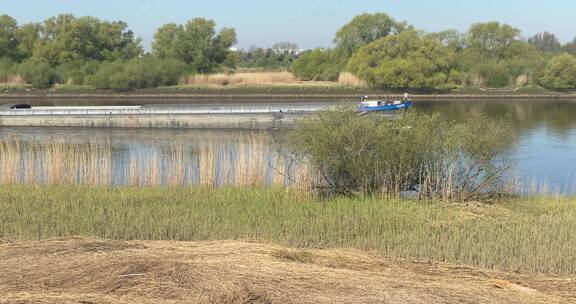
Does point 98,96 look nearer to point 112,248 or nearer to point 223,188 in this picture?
point 223,188

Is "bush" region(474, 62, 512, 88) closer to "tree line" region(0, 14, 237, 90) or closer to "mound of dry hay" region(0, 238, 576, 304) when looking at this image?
"tree line" region(0, 14, 237, 90)

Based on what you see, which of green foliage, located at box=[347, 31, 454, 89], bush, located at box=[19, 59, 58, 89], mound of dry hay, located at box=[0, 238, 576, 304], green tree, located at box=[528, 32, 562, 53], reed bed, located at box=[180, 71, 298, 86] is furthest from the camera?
green tree, located at box=[528, 32, 562, 53]

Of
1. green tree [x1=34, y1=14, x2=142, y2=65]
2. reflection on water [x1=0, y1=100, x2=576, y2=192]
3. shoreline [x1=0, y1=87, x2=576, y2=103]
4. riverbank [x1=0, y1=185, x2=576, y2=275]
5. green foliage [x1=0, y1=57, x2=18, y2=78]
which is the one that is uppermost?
green tree [x1=34, y1=14, x2=142, y2=65]

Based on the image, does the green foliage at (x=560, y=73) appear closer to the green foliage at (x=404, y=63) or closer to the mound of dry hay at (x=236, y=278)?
the green foliage at (x=404, y=63)

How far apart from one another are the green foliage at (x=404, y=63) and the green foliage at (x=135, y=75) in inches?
889

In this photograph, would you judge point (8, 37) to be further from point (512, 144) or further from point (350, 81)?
point (512, 144)

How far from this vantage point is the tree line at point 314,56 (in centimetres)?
7800

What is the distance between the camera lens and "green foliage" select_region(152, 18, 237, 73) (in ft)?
290

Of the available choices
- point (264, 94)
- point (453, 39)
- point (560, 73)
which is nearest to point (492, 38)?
point (453, 39)

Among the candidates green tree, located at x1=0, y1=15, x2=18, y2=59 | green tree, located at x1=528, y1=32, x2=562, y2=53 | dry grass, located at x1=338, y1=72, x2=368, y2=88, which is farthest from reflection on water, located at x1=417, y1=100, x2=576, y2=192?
green tree, located at x1=528, y1=32, x2=562, y2=53

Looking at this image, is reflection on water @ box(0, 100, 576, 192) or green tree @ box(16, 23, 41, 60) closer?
reflection on water @ box(0, 100, 576, 192)

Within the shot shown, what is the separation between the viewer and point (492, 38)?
91.9 m

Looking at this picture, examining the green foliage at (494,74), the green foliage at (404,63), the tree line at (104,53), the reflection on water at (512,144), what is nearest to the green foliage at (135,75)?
the tree line at (104,53)

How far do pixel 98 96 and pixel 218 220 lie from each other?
68333 millimetres
